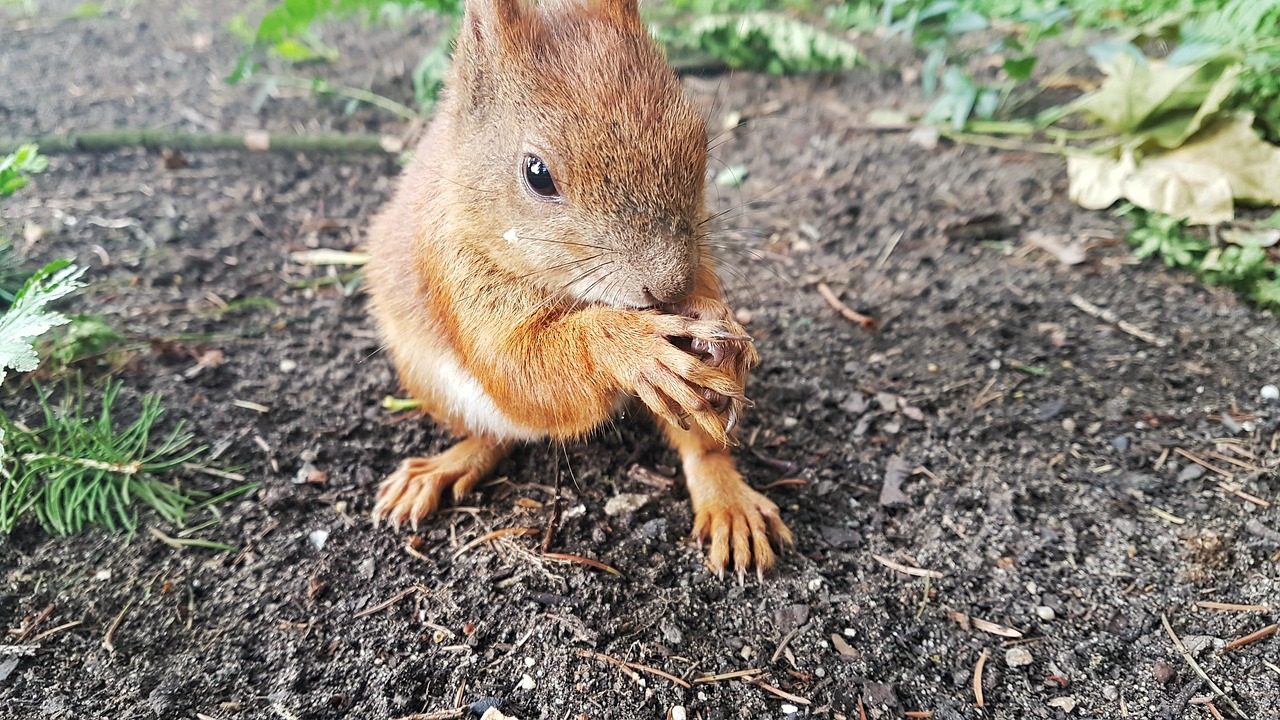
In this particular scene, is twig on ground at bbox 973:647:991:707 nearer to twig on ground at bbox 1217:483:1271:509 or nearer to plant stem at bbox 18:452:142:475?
twig on ground at bbox 1217:483:1271:509

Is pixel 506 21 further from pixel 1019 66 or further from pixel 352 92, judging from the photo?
pixel 352 92

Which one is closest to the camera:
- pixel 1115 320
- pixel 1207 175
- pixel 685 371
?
pixel 685 371

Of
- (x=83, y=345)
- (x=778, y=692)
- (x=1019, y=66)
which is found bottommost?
(x=778, y=692)

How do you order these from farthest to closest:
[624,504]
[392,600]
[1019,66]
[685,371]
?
[1019,66], [624,504], [392,600], [685,371]

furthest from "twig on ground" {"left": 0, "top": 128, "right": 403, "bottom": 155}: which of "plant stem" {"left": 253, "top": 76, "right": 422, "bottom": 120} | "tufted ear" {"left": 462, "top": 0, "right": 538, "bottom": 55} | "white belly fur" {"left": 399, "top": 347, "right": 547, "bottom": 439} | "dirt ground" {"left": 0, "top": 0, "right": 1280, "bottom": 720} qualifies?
"tufted ear" {"left": 462, "top": 0, "right": 538, "bottom": 55}

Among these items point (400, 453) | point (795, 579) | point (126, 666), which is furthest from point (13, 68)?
point (795, 579)

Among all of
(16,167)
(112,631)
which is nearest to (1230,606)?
(112,631)
